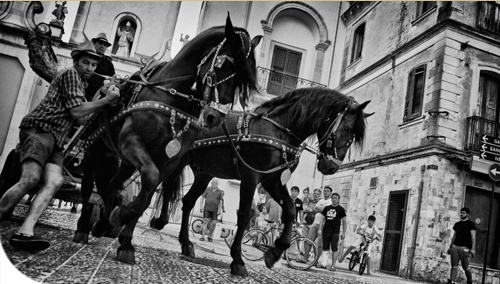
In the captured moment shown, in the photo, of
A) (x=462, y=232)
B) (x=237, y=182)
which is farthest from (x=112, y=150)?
(x=462, y=232)

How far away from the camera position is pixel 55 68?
1.85m

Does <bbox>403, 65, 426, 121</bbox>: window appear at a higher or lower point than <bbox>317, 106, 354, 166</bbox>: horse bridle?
higher

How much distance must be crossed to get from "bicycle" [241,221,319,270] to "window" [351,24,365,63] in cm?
171

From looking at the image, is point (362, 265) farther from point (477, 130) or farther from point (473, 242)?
point (477, 130)

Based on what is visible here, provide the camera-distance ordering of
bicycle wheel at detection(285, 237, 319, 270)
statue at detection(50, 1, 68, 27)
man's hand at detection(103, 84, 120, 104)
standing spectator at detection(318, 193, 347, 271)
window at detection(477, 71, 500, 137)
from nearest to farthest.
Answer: man's hand at detection(103, 84, 120, 104)
statue at detection(50, 1, 68, 27)
window at detection(477, 71, 500, 137)
standing spectator at detection(318, 193, 347, 271)
bicycle wheel at detection(285, 237, 319, 270)

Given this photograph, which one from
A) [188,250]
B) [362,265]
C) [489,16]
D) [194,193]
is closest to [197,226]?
[194,193]

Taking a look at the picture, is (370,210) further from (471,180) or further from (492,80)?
(492,80)

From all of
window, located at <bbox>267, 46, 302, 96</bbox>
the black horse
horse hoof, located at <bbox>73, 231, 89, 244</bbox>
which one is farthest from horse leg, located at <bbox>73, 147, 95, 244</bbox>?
window, located at <bbox>267, 46, 302, 96</bbox>

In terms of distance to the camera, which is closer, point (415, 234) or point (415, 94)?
point (415, 234)

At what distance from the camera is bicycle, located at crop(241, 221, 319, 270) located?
319 centimetres

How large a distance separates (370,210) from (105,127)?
204 cm

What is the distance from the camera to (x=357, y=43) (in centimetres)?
270

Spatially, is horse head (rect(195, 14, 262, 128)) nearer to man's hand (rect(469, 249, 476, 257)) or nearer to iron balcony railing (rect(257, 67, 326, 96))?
iron balcony railing (rect(257, 67, 326, 96))

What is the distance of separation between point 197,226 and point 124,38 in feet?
5.20
